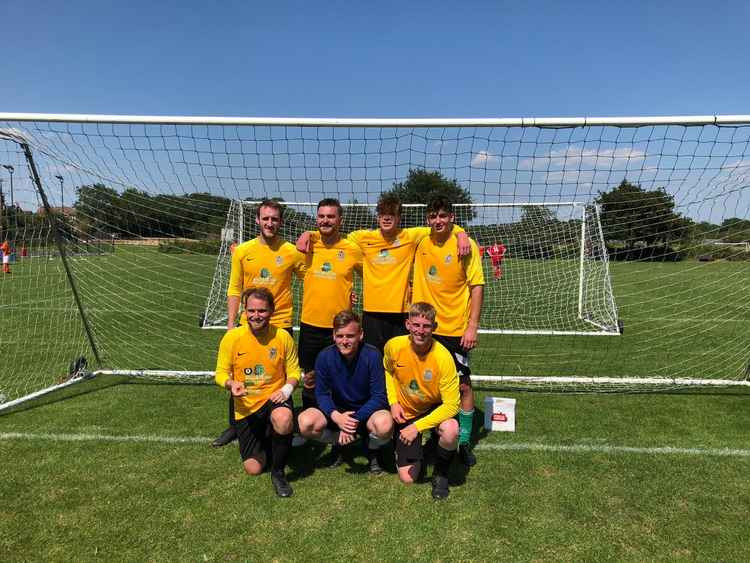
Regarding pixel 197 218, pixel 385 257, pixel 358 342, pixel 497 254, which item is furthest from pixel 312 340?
pixel 497 254

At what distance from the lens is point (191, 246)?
916 centimetres

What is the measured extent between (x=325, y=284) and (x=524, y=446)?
211cm

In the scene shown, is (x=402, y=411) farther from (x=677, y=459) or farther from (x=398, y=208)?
(x=677, y=459)

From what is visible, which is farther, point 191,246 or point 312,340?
point 191,246

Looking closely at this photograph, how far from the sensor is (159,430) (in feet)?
13.8

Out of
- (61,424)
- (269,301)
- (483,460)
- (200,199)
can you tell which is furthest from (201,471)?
(200,199)

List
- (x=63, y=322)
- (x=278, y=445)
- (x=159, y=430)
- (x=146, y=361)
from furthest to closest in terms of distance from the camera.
Result: (x=63, y=322) < (x=146, y=361) < (x=159, y=430) < (x=278, y=445)

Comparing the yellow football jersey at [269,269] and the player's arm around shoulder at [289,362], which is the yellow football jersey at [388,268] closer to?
the yellow football jersey at [269,269]

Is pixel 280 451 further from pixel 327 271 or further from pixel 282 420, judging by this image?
pixel 327 271

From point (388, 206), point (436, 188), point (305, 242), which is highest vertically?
point (436, 188)

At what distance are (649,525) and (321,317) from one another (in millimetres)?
2601

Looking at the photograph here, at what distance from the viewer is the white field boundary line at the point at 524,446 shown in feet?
12.5

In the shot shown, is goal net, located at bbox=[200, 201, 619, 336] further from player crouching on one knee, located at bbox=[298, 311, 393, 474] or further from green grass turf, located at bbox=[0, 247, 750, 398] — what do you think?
player crouching on one knee, located at bbox=[298, 311, 393, 474]

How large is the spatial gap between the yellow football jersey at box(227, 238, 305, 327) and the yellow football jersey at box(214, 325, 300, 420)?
1.41ft
